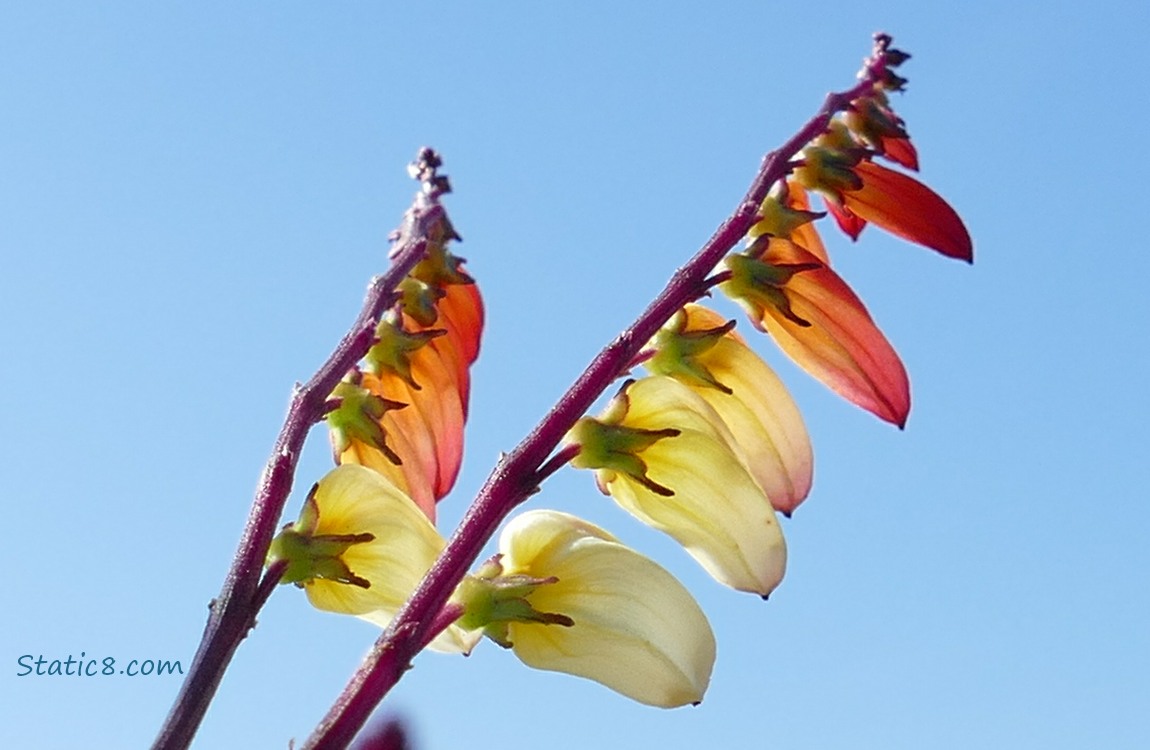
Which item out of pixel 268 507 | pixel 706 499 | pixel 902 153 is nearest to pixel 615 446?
pixel 706 499

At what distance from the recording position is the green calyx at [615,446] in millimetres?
593

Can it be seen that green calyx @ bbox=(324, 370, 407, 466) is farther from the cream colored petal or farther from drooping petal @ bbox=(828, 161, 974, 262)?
drooping petal @ bbox=(828, 161, 974, 262)

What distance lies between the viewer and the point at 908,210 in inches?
28.3

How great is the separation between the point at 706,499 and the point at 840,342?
0.14m

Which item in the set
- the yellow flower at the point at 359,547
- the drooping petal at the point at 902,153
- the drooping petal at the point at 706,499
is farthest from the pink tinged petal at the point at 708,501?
the drooping petal at the point at 902,153

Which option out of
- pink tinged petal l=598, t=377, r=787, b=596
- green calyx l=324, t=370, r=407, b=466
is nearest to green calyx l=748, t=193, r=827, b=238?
pink tinged petal l=598, t=377, r=787, b=596

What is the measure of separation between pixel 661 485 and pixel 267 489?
0.19 m

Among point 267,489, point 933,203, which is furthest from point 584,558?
point 933,203

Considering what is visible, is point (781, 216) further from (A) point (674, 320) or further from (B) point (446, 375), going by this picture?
(B) point (446, 375)

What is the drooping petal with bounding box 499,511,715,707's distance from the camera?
55cm

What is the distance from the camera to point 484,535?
53 centimetres

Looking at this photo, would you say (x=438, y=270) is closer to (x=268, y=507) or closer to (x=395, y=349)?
(x=395, y=349)

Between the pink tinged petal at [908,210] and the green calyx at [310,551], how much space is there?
334mm

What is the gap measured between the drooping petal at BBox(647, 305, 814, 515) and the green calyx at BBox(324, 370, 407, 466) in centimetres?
17
